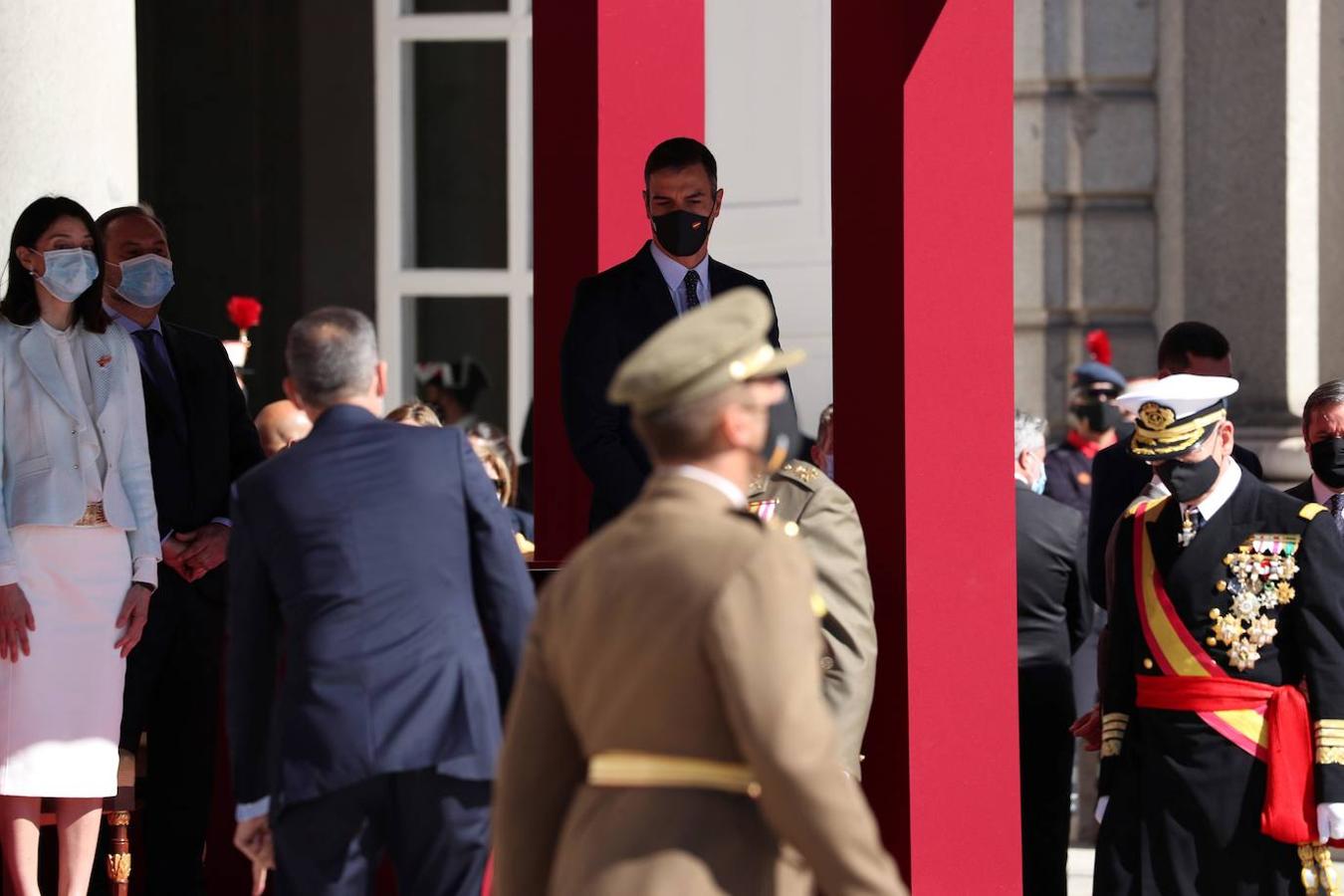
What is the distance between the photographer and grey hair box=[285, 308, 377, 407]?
4.22 m

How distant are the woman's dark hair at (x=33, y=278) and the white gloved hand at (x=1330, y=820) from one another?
295 centimetres

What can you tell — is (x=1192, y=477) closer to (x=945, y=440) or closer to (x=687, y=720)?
(x=945, y=440)

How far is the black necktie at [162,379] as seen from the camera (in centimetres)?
577

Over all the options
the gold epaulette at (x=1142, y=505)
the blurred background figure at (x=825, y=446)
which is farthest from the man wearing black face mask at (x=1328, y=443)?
the blurred background figure at (x=825, y=446)

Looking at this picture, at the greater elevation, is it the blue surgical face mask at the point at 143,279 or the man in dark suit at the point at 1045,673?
the blue surgical face mask at the point at 143,279

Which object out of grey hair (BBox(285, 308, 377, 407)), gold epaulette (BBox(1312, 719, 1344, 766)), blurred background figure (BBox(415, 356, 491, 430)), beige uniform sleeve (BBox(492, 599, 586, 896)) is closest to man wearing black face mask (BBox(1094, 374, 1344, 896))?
gold epaulette (BBox(1312, 719, 1344, 766))

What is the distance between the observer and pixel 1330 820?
5180 mm

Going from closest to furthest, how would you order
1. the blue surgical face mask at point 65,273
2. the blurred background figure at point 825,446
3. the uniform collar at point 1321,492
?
the blue surgical face mask at point 65,273 → the uniform collar at point 1321,492 → the blurred background figure at point 825,446

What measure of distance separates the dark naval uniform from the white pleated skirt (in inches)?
91.3

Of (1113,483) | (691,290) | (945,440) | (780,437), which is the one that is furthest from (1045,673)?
(780,437)

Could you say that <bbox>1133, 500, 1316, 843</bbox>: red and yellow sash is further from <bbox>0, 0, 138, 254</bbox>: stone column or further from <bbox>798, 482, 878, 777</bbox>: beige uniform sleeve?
<bbox>0, 0, 138, 254</bbox>: stone column

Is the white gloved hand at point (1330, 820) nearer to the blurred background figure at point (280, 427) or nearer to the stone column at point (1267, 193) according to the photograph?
the blurred background figure at point (280, 427)

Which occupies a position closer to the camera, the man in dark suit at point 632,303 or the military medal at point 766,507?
the military medal at point 766,507

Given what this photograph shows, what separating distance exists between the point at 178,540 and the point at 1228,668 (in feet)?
7.98
